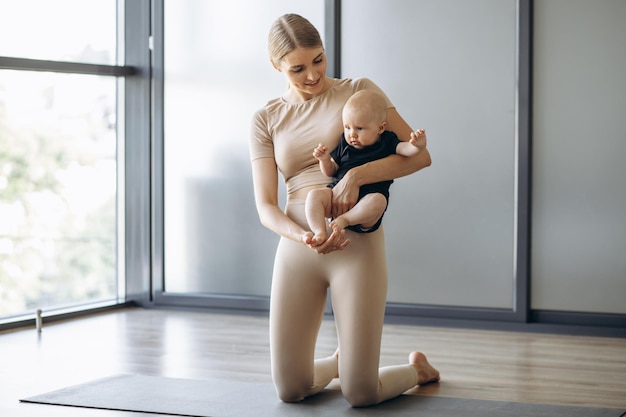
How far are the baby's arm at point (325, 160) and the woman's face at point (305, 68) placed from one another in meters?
0.21

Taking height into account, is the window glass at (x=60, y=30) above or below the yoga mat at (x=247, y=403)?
above

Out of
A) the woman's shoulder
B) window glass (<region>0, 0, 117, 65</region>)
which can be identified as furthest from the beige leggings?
window glass (<region>0, 0, 117, 65</region>)

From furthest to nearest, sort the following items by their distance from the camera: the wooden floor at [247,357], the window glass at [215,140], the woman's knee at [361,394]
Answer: the window glass at [215,140] < the wooden floor at [247,357] < the woman's knee at [361,394]

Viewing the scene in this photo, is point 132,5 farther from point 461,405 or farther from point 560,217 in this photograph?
point 461,405

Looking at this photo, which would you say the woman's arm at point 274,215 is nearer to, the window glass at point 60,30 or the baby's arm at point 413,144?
the baby's arm at point 413,144

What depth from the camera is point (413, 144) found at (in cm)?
268

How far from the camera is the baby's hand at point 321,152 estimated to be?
2686 millimetres

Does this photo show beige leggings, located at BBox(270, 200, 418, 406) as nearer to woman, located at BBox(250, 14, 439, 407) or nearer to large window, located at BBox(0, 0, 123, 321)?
woman, located at BBox(250, 14, 439, 407)

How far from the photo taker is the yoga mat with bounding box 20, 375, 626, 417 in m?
2.84

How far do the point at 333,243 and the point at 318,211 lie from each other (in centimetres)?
12

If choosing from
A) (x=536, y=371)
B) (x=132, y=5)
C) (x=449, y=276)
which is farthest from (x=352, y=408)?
(x=132, y=5)

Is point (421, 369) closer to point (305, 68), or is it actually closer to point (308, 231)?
point (308, 231)

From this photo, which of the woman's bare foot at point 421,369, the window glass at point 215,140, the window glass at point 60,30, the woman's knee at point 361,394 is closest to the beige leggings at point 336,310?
the woman's knee at point 361,394

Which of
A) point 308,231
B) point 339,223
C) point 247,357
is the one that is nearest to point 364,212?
point 339,223
